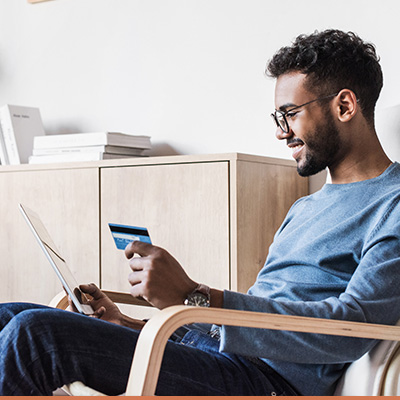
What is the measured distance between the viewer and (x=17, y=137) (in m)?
2.73

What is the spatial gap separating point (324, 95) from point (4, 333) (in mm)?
878

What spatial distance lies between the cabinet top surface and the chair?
2.87 ft

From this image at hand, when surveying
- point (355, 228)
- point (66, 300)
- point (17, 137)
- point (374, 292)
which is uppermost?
point (17, 137)

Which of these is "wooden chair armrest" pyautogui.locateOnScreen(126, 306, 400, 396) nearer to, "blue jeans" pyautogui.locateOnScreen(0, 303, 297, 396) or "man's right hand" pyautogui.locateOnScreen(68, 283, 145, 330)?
"blue jeans" pyautogui.locateOnScreen(0, 303, 297, 396)

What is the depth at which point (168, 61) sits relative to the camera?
8.72ft

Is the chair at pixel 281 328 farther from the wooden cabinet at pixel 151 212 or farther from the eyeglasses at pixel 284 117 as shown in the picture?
the wooden cabinet at pixel 151 212

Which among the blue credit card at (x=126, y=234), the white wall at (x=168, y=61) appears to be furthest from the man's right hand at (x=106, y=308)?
the white wall at (x=168, y=61)

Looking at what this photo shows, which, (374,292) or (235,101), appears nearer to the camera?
(374,292)

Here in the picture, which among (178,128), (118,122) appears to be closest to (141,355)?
(178,128)

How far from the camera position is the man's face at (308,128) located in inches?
59.9

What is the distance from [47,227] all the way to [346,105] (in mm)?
1313

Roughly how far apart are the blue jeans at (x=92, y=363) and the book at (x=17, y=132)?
1640 millimetres

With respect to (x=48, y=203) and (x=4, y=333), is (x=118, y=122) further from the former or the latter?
(x=4, y=333)

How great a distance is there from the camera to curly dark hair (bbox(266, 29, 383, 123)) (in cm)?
154
